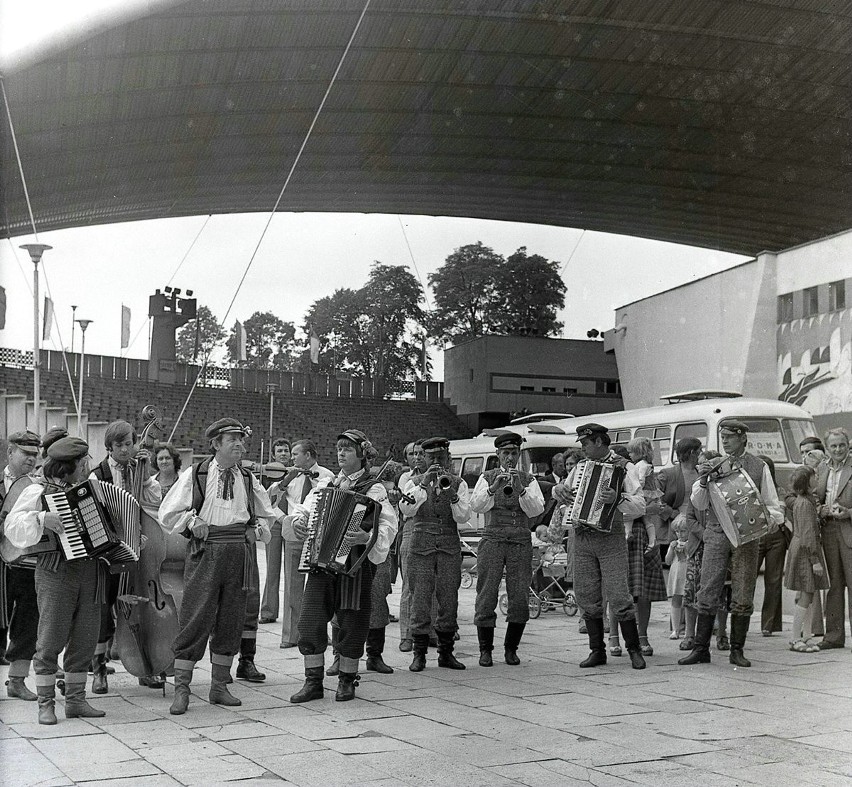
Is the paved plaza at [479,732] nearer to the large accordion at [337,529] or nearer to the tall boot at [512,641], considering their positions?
the tall boot at [512,641]

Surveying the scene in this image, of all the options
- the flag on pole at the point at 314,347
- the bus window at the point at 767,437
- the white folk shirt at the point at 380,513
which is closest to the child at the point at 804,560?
the white folk shirt at the point at 380,513

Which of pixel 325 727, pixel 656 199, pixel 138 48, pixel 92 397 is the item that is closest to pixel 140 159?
pixel 138 48

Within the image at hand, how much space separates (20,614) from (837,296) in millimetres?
11444

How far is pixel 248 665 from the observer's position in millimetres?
5371

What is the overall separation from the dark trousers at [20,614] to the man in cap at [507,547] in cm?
274

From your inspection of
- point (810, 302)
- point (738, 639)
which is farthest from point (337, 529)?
point (810, 302)

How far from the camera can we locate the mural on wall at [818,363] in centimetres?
1163

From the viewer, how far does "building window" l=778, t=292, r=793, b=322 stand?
44.6 ft

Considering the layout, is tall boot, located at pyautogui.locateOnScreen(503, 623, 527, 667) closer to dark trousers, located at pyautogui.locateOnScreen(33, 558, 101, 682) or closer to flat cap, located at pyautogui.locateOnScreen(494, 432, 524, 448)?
flat cap, located at pyautogui.locateOnScreen(494, 432, 524, 448)

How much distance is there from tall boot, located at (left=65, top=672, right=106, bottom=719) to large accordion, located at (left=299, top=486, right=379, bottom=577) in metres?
1.22

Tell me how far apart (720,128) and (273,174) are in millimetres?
5139

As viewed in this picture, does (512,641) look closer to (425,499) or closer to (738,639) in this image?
(425,499)

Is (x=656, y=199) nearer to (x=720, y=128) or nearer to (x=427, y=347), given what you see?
(x=720, y=128)

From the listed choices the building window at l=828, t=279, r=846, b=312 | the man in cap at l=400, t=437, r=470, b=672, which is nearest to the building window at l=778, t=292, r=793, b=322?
the building window at l=828, t=279, r=846, b=312
